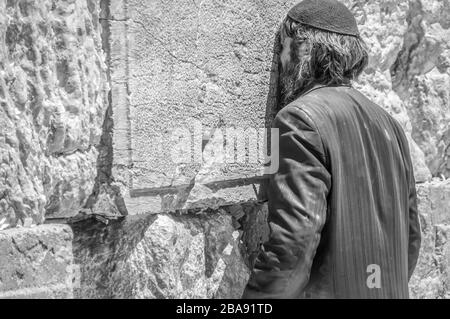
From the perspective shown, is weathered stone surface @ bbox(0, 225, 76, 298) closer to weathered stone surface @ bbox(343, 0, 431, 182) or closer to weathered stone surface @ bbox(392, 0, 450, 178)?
weathered stone surface @ bbox(343, 0, 431, 182)

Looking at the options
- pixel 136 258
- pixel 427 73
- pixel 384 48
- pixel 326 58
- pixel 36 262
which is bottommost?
pixel 136 258

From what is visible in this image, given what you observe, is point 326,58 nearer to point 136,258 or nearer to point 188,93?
point 188,93

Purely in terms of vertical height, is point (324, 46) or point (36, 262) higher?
point (324, 46)

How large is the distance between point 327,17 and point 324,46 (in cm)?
11

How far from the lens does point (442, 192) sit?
349cm

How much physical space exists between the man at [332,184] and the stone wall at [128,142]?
289 mm

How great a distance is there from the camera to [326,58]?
2.40 m

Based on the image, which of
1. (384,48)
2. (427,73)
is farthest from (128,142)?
(427,73)

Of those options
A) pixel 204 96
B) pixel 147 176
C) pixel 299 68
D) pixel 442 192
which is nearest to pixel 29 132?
pixel 147 176

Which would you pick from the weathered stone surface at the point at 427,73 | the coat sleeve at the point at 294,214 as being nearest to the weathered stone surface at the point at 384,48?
the weathered stone surface at the point at 427,73

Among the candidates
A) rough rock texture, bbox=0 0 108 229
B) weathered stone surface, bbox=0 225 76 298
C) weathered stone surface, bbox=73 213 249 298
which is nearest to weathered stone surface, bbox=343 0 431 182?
weathered stone surface, bbox=73 213 249 298

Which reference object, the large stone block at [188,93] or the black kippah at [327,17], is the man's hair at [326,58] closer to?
the black kippah at [327,17]
